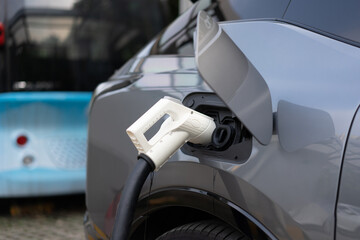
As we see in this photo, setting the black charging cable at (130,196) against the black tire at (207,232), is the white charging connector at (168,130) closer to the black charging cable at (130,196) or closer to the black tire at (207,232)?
the black charging cable at (130,196)

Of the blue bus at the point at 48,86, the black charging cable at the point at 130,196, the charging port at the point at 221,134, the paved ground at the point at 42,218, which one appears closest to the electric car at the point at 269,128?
the charging port at the point at 221,134

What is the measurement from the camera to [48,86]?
14.9 feet

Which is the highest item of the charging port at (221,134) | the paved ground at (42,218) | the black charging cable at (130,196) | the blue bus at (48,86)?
the charging port at (221,134)

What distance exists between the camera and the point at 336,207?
4.30 ft

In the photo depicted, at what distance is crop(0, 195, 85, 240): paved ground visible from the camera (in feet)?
13.7

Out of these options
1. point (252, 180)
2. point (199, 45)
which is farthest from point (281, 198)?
point (199, 45)

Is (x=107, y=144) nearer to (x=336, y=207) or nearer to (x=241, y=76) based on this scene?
(x=241, y=76)

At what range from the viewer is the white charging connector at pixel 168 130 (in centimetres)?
151

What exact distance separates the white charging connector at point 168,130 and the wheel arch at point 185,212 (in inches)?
7.6

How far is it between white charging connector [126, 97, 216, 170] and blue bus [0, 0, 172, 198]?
309 centimetres

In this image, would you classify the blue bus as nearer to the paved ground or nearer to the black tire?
the paved ground

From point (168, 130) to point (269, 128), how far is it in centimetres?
28

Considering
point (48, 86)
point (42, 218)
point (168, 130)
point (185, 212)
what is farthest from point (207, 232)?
point (42, 218)

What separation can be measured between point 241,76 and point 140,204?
0.68 m
